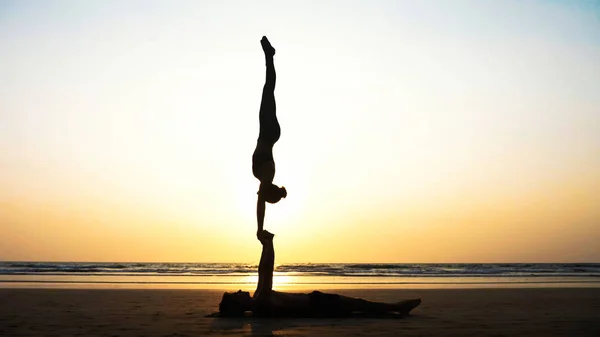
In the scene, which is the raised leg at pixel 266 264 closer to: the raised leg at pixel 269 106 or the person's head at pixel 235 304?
the person's head at pixel 235 304

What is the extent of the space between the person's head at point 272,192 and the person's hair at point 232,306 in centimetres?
192

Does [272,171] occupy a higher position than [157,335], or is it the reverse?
[272,171]

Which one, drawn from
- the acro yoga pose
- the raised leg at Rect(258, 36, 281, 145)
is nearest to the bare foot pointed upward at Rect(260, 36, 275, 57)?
the raised leg at Rect(258, 36, 281, 145)

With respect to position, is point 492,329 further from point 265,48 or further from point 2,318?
point 2,318

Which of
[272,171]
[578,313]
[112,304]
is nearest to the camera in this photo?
[272,171]

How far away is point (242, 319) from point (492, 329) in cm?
417

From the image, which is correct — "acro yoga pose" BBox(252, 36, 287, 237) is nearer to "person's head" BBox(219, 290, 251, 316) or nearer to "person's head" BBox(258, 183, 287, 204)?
"person's head" BBox(258, 183, 287, 204)

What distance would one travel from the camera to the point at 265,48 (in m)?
12.1

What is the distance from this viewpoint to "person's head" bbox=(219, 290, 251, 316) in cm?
1168

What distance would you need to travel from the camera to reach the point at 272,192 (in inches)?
443

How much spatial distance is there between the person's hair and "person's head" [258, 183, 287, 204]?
1.92 meters

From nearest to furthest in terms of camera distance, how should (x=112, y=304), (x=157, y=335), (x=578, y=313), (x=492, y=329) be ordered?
1. (x=157, y=335)
2. (x=492, y=329)
3. (x=578, y=313)
4. (x=112, y=304)

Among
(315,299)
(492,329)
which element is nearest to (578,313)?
(492,329)

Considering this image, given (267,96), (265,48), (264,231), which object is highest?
(265,48)
